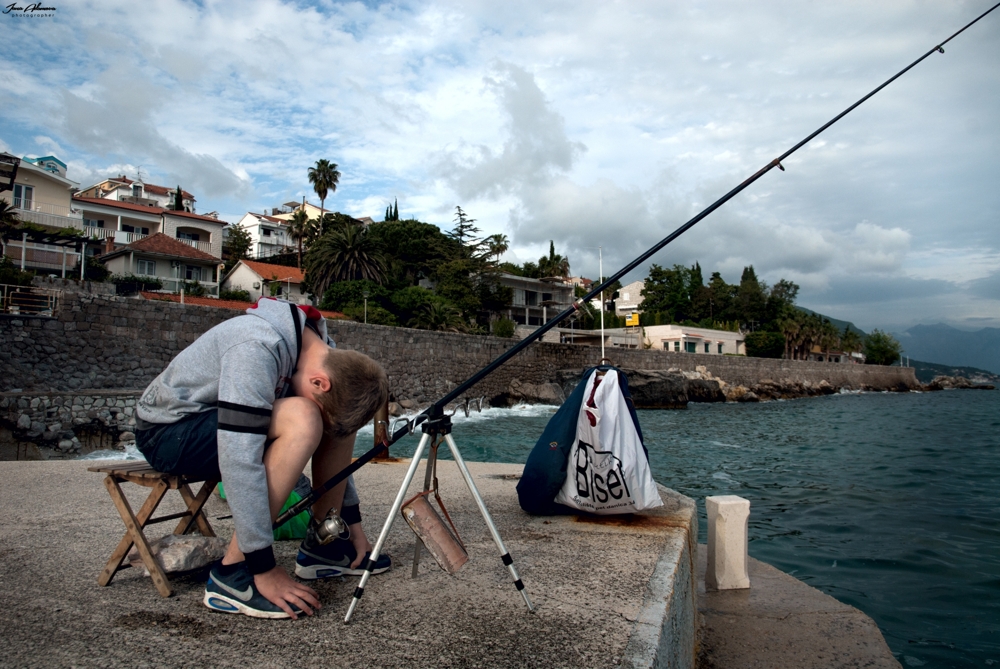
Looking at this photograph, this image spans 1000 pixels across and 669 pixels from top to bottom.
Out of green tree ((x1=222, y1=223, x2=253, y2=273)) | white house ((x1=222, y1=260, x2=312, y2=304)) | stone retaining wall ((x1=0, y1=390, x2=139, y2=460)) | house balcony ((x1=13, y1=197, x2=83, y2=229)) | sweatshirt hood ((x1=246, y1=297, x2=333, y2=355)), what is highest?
green tree ((x1=222, y1=223, x2=253, y2=273))

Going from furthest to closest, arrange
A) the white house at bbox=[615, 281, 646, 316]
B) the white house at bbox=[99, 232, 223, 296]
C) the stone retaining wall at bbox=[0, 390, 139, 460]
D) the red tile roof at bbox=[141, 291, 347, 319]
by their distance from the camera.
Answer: the white house at bbox=[615, 281, 646, 316] → the white house at bbox=[99, 232, 223, 296] → the red tile roof at bbox=[141, 291, 347, 319] → the stone retaining wall at bbox=[0, 390, 139, 460]

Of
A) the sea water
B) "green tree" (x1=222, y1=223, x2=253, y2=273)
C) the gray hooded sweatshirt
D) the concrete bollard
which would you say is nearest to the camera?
the gray hooded sweatshirt

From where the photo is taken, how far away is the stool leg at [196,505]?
2438 mm

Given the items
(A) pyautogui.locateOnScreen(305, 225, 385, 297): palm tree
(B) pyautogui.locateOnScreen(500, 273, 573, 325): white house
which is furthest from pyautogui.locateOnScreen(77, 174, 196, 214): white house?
(B) pyautogui.locateOnScreen(500, 273, 573, 325): white house

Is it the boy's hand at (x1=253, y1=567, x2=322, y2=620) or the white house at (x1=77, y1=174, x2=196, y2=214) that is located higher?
the white house at (x1=77, y1=174, x2=196, y2=214)

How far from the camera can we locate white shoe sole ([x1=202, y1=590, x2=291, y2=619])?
2088 millimetres

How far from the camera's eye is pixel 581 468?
3.35m

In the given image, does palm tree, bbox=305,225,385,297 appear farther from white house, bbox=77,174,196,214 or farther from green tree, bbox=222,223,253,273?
white house, bbox=77,174,196,214

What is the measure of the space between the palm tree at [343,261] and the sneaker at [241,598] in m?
35.0

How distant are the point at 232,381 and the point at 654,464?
10217 mm

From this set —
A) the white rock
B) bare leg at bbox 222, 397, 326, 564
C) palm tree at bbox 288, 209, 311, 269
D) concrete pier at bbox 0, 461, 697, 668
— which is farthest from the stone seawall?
palm tree at bbox 288, 209, 311, 269

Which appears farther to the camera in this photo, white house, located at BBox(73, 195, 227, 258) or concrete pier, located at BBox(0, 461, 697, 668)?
white house, located at BBox(73, 195, 227, 258)

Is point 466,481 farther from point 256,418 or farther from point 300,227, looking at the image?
point 300,227

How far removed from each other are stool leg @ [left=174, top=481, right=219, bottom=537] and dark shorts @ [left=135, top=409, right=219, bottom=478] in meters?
Result: 0.17
